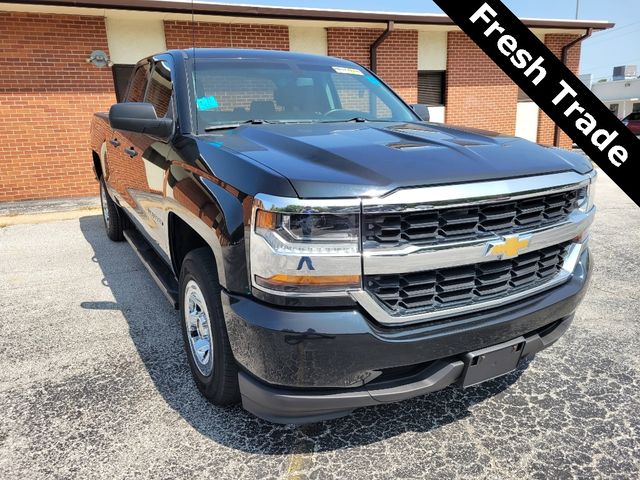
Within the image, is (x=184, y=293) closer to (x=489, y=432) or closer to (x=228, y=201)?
(x=228, y=201)

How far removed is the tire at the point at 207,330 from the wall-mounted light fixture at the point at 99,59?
24.0ft

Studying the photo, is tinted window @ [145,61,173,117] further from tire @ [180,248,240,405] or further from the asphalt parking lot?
the asphalt parking lot

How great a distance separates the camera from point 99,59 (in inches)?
328

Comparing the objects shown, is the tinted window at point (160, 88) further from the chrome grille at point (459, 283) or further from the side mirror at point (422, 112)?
the chrome grille at point (459, 283)

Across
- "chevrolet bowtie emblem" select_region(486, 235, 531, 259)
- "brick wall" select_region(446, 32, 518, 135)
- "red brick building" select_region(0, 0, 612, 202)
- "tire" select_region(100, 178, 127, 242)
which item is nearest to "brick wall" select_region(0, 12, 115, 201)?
"red brick building" select_region(0, 0, 612, 202)

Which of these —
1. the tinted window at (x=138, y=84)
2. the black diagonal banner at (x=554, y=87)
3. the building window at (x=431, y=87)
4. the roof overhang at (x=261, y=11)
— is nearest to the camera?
the black diagonal banner at (x=554, y=87)

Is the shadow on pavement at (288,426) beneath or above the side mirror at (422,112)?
beneath

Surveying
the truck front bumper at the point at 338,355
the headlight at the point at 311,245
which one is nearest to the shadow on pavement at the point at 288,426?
the truck front bumper at the point at 338,355

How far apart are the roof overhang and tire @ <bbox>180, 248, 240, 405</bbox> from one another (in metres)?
5.69

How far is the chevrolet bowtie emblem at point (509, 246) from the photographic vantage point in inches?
75.3

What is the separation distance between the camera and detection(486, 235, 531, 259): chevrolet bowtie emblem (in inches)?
75.3

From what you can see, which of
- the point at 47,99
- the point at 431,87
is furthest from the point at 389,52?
the point at 47,99

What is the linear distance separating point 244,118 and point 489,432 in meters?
2.14

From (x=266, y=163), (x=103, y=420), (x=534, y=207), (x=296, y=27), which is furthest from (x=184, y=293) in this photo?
(x=296, y=27)
